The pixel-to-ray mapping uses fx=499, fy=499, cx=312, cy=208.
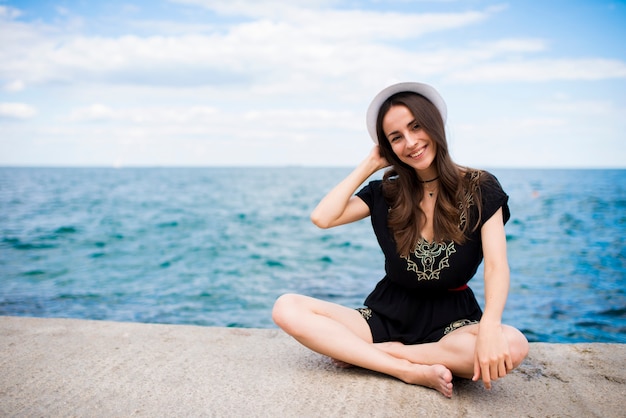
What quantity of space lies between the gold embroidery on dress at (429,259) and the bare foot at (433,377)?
0.48m

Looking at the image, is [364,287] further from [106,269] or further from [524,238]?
[524,238]

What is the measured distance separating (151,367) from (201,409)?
2.33 ft

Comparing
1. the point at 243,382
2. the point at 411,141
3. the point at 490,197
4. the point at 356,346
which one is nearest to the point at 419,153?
the point at 411,141

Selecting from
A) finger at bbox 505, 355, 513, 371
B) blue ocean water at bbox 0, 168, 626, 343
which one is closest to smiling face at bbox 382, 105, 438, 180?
finger at bbox 505, 355, 513, 371

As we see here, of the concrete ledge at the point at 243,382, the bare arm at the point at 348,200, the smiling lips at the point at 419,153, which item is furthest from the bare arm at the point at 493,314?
the bare arm at the point at 348,200

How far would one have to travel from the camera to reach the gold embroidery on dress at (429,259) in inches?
109

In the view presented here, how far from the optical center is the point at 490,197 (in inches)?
109

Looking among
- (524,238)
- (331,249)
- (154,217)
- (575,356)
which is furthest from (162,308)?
(154,217)

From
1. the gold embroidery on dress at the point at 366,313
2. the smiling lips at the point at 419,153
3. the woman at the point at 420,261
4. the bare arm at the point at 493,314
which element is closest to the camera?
the bare arm at the point at 493,314

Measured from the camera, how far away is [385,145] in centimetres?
304

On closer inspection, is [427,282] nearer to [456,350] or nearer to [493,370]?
[456,350]

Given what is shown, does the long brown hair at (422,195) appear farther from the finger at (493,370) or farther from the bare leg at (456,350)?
the finger at (493,370)

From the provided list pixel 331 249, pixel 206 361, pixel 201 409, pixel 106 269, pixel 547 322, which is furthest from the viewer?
pixel 331 249

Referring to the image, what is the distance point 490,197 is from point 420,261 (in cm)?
52
